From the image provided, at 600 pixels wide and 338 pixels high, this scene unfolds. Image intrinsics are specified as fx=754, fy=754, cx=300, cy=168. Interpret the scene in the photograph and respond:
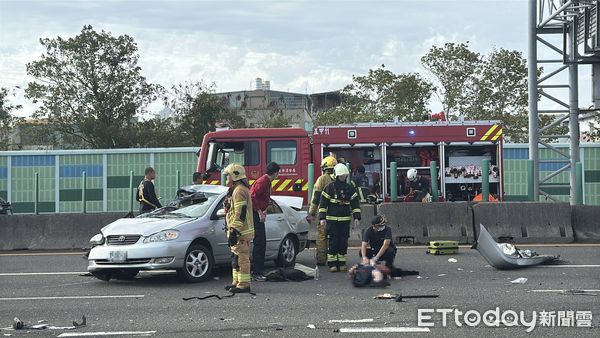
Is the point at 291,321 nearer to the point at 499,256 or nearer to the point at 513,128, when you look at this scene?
the point at 499,256

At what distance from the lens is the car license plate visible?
1063cm

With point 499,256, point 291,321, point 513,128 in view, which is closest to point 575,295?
point 499,256

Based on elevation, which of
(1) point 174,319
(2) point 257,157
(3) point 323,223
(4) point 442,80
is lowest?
(1) point 174,319

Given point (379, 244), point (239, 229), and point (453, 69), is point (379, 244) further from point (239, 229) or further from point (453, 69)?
point (453, 69)

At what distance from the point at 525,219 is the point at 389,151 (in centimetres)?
388

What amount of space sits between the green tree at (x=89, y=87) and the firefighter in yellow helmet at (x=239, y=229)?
2751 cm

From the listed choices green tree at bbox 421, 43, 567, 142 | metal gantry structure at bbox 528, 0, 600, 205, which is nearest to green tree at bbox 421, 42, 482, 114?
green tree at bbox 421, 43, 567, 142

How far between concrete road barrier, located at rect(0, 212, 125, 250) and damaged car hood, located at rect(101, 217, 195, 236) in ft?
17.6

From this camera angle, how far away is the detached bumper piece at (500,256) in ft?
38.7

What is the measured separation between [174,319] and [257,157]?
9.67 metres

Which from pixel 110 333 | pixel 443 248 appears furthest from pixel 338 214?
pixel 110 333

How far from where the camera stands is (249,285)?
10078mm

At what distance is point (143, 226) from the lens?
10961 millimetres

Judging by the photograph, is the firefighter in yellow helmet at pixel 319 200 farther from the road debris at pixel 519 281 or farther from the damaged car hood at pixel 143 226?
the road debris at pixel 519 281
